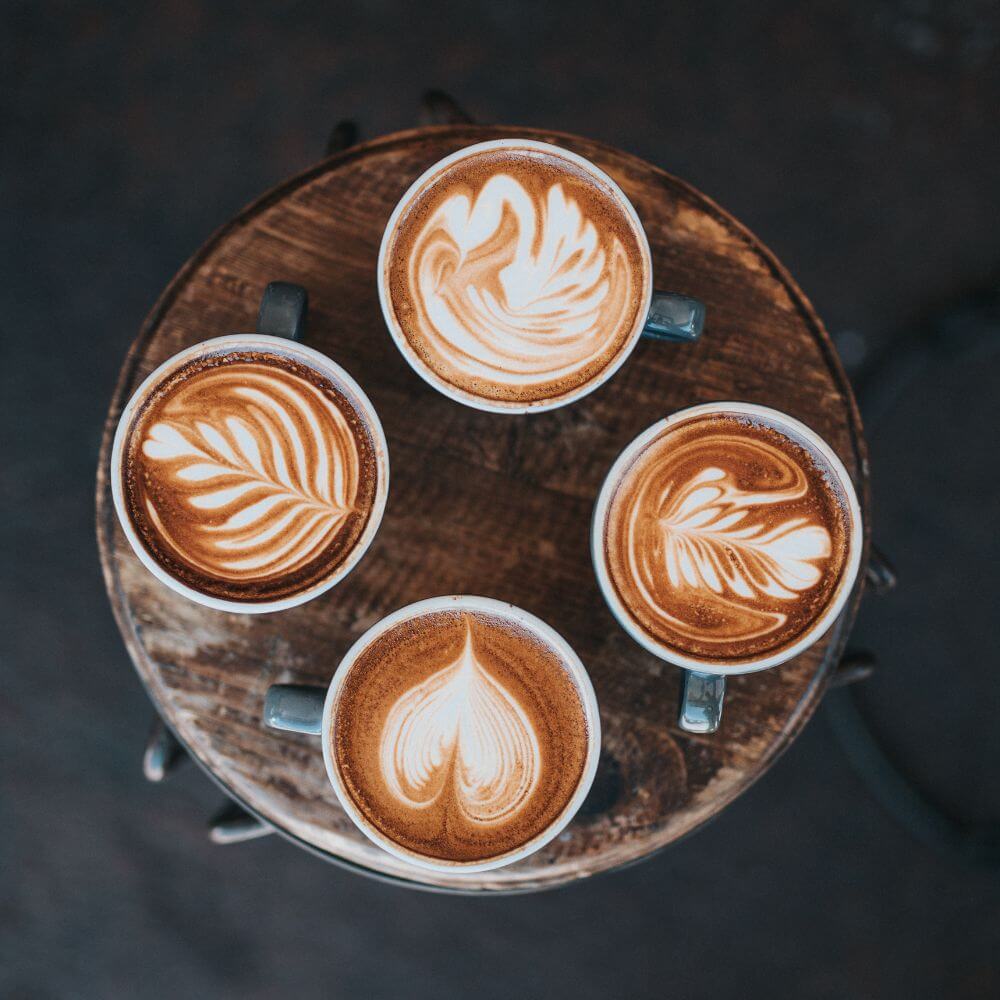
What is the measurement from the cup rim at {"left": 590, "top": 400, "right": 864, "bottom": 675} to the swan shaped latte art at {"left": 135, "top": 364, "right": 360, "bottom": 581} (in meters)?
0.40

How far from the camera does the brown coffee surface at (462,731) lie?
132 centimetres

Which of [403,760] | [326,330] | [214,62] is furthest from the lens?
[214,62]

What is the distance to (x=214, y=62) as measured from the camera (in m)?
2.42

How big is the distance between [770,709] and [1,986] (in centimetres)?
247

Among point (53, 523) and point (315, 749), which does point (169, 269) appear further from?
point (315, 749)

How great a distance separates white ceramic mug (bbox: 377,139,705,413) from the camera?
1.30 m

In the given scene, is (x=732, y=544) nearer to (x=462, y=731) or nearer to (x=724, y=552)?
(x=724, y=552)

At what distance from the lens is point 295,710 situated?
131 cm

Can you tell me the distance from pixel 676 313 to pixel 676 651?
20.4 inches

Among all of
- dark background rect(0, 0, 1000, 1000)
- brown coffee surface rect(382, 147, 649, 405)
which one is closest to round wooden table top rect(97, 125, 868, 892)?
brown coffee surface rect(382, 147, 649, 405)

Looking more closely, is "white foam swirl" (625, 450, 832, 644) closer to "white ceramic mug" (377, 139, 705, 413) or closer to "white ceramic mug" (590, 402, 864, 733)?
"white ceramic mug" (590, 402, 864, 733)

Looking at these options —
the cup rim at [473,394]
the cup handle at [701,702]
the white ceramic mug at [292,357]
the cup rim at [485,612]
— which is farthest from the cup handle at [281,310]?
the cup handle at [701,702]

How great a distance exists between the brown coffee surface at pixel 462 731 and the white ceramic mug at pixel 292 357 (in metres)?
0.15

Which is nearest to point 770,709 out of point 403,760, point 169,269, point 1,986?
point 403,760
